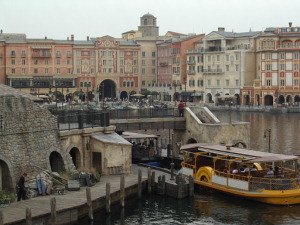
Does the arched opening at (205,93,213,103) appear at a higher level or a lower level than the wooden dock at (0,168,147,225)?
higher

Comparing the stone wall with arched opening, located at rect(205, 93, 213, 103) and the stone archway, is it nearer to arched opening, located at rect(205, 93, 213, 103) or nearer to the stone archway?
the stone archway

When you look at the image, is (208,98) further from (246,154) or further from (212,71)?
(246,154)

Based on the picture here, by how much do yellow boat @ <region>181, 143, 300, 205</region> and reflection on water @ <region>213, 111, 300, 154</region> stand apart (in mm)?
22520

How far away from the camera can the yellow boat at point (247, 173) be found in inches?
1366

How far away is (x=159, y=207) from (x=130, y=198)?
183 centimetres

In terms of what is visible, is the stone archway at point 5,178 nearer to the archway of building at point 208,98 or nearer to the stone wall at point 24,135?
the stone wall at point 24,135

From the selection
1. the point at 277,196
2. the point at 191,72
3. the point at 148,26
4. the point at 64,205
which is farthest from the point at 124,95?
the point at 64,205

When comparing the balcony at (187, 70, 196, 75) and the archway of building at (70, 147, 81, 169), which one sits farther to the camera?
the balcony at (187, 70, 196, 75)

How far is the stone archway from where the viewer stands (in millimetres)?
32094

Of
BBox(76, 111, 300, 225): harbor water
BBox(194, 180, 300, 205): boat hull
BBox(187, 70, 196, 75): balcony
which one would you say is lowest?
BBox(76, 111, 300, 225): harbor water

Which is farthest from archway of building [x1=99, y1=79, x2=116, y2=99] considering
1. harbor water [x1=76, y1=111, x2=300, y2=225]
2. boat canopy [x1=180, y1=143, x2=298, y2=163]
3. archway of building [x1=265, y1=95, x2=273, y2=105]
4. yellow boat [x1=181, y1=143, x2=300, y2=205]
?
harbor water [x1=76, y1=111, x2=300, y2=225]

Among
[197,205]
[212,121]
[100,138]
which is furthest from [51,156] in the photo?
[212,121]

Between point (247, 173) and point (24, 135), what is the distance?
13.1m

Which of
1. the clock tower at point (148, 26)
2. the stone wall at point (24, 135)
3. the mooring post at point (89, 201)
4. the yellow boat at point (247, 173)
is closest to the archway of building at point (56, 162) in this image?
the stone wall at point (24, 135)
